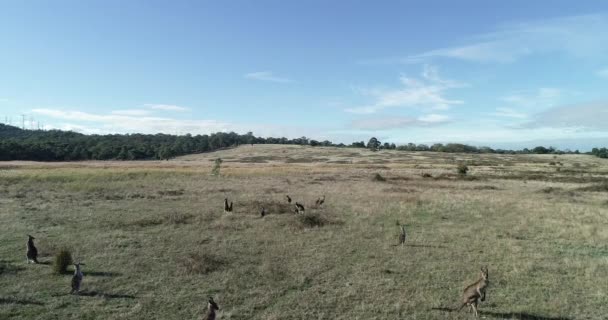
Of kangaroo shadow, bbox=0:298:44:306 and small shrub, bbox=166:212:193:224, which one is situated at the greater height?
small shrub, bbox=166:212:193:224

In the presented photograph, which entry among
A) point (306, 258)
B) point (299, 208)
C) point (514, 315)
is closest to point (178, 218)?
point (299, 208)

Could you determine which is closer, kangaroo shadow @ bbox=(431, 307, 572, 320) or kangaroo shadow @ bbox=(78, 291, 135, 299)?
kangaroo shadow @ bbox=(431, 307, 572, 320)

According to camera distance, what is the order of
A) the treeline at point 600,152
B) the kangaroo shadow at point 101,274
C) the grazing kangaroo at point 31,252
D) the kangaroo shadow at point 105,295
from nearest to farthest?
the kangaroo shadow at point 105,295 < the kangaroo shadow at point 101,274 < the grazing kangaroo at point 31,252 < the treeline at point 600,152

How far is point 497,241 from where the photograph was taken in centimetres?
1861

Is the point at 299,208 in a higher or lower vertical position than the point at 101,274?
higher

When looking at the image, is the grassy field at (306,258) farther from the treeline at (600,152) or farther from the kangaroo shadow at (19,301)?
the treeline at (600,152)

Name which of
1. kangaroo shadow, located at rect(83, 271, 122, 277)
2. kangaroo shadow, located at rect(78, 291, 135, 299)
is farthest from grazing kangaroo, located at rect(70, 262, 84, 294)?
A: kangaroo shadow, located at rect(83, 271, 122, 277)

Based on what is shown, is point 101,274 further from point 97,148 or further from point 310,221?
point 97,148

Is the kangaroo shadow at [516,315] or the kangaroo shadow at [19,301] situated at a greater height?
the kangaroo shadow at [516,315]

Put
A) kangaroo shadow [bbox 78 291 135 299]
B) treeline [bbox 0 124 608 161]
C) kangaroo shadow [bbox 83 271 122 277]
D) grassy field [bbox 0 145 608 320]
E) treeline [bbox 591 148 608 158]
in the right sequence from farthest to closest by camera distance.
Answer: treeline [bbox 591 148 608 158], treeline [bbox 0 124 608 161], kangaroo shadow [bbox 83 271 122 277], kangaroo shadow [bbox 78 291 135 299], grassy field [bbox 0 145 608 320]

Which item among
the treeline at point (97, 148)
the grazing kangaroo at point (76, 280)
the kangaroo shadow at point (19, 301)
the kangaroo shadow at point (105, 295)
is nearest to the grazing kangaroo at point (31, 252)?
the kangaroo shadow at point (19, 301)

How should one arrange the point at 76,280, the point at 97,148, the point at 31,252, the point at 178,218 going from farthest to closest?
1. the point at 97,148
2. the point at 178,218
3. the point at 31,252
4. the point at 76,280

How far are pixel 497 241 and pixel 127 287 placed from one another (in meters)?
14.8

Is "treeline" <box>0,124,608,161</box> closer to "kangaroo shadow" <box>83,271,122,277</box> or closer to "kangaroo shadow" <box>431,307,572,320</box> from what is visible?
"kangaroo shadow" <box>83,271,122,277</box>
